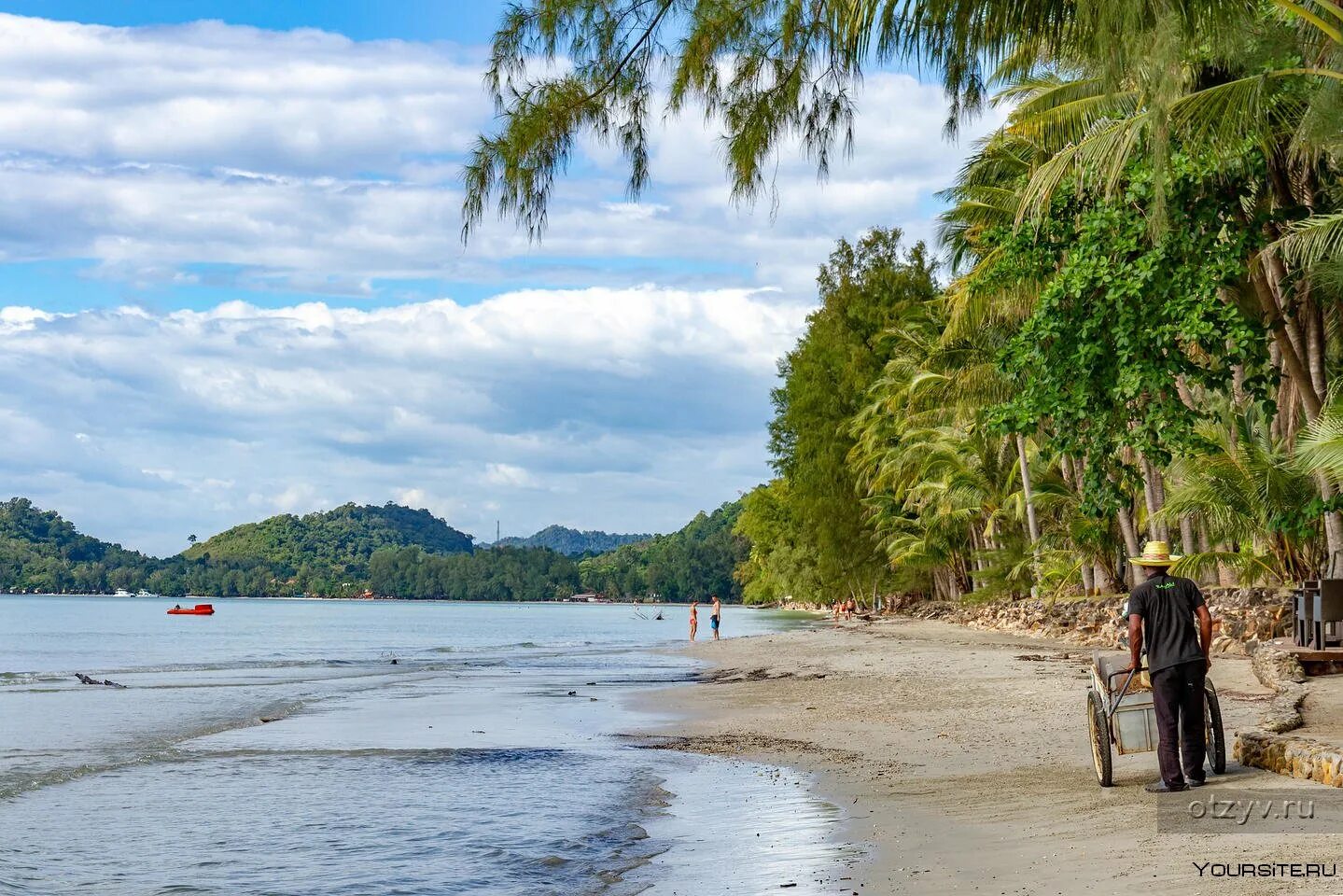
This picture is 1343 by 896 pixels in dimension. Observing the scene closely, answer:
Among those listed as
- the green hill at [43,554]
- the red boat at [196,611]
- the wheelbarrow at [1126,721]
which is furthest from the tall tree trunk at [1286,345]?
the green hill at [43,554]

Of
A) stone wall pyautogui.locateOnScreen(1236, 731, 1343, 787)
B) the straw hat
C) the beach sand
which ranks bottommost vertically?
the beach sand

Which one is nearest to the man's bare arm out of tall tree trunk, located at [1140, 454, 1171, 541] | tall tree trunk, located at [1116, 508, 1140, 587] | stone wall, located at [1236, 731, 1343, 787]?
stone wall, located at [1236, 731, 1343, 787]

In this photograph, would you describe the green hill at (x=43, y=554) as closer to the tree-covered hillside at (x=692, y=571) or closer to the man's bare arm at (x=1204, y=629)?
the tree-covered hillside at (x=692, y=571)

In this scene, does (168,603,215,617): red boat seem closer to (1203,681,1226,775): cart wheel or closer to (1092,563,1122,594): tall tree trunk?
(1092,563,1122,594): tall tree trunk

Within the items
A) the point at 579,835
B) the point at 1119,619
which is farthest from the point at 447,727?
the point at 1119,619

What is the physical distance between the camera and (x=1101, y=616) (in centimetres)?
2947

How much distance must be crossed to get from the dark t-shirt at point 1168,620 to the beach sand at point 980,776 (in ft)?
2.66

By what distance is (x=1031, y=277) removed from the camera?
54.4 feet

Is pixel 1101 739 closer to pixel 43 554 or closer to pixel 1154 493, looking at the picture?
pixel 1154 493

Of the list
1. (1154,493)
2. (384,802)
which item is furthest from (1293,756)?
(1154,493)

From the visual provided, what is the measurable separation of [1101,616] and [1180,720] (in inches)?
894

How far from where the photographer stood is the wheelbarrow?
8.11 m

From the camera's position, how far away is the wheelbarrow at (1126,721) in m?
8.11

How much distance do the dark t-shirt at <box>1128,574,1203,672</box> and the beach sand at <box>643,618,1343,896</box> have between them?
0.81 meters
